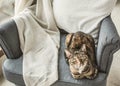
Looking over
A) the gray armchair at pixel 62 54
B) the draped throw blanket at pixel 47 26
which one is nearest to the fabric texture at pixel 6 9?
the draped throw blanket at pixel 47 26

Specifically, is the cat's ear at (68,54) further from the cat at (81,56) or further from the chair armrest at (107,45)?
the chair armrest at (107,45)

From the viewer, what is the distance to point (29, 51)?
1.35 meters

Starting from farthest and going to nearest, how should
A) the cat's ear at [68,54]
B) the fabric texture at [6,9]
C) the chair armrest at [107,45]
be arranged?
the fabric texture at [6,9]
the cat's ear at [68,54]
the chair armrest at [107,45]

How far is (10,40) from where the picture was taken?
1.28 metres

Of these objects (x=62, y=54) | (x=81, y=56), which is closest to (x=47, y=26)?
(x=62, y=54)

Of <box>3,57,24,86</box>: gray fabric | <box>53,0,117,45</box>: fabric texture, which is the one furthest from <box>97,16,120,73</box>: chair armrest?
<box>3,57,24,86</box>: gray fabric

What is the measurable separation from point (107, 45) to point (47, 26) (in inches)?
22.5

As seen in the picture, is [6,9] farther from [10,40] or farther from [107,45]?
[107,45]

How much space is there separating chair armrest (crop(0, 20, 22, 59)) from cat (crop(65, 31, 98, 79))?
36 cm

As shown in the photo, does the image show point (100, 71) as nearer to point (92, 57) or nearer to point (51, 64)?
point (92, 57)

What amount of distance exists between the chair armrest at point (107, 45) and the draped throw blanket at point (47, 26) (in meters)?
0.16

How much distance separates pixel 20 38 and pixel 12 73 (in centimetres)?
25

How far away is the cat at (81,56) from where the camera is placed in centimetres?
112

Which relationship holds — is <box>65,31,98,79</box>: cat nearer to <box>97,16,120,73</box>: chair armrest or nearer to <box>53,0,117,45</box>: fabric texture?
<box>97,16,120,73</box>: chair armrest
